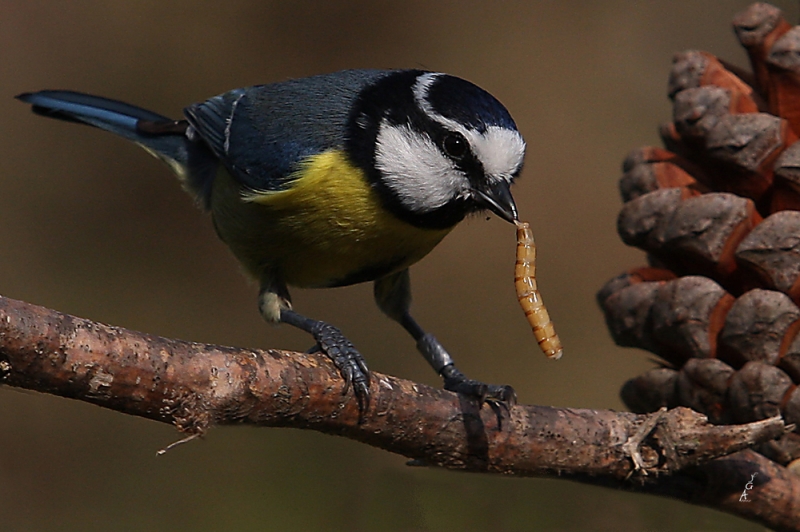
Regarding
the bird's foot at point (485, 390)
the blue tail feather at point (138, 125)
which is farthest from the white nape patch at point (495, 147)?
the blue tail feather at point (138, 125)

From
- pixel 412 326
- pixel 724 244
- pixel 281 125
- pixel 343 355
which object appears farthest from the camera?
pixel 412 326

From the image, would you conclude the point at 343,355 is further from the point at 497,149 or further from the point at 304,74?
the point at 304,74

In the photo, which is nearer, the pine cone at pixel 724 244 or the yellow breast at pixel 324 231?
the pine cone at pixel 724 244

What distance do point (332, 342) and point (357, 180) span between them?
290 mm

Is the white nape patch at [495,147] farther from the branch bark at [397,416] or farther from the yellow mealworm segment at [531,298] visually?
the branch bark at [397,416]

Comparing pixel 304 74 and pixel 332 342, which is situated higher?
pixel 304 74

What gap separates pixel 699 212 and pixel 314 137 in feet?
2.27

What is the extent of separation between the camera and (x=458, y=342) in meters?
2.21

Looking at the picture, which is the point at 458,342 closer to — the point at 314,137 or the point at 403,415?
the point at 314,137

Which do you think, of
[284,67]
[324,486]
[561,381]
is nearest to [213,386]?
[324,486]

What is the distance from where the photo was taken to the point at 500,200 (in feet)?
4.34

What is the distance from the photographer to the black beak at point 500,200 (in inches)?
51.5

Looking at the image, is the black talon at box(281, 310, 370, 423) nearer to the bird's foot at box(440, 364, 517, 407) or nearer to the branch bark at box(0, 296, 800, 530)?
the branch bark at box(0, 296, 800, 530)
